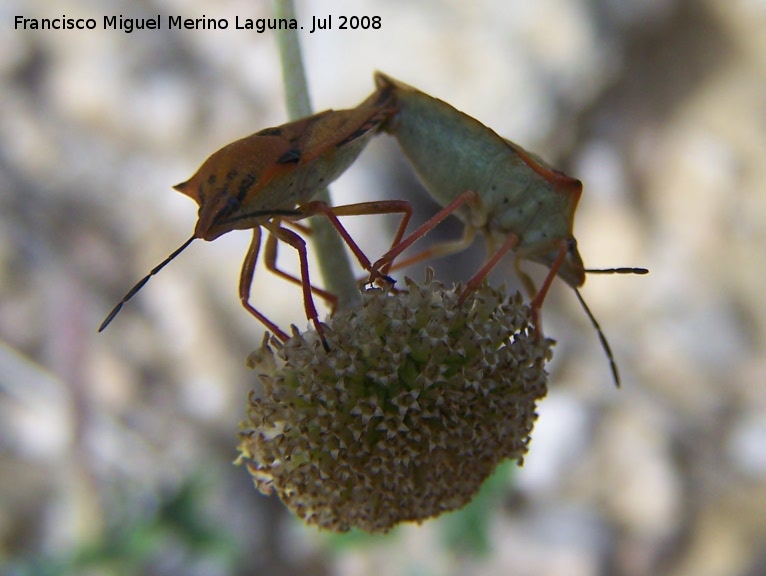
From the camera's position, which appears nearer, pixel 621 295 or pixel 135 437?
pixel 135 437

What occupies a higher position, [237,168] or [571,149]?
[571,149]

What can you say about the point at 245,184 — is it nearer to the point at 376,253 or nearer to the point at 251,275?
the point at 251,275

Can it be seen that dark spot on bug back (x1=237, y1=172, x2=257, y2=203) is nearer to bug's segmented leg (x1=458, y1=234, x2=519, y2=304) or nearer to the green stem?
the green stem

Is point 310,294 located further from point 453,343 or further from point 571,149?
point 571,149

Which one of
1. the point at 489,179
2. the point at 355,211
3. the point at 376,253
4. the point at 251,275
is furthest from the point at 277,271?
the point at 376,253

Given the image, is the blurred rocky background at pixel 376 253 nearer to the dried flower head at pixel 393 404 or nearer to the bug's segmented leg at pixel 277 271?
the bug's segmented leg at pixel 277 271

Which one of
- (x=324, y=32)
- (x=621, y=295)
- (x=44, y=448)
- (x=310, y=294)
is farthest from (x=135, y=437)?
(x=310, y=294)

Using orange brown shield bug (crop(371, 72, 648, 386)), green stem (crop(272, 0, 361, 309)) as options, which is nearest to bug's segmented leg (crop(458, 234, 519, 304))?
orange brown shield bug (crop(371, 72, 648, 386))
